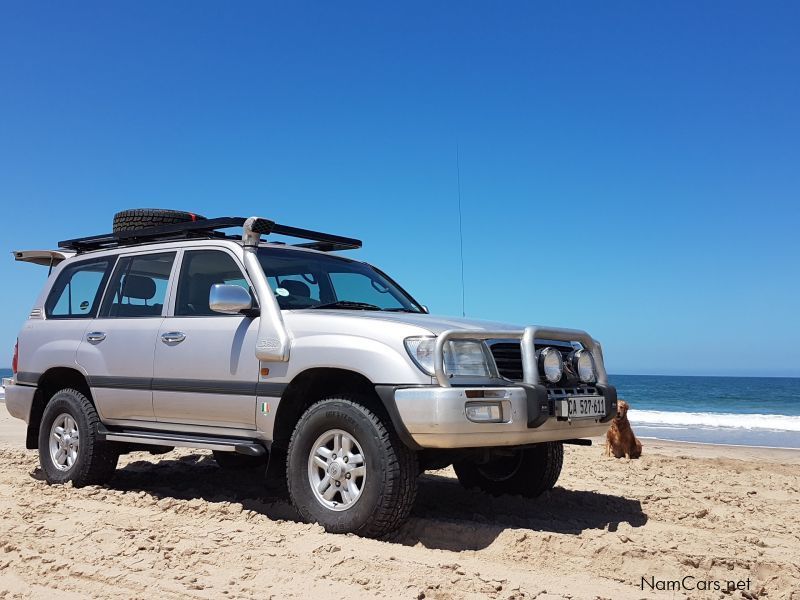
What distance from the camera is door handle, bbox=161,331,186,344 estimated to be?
4.93 meters

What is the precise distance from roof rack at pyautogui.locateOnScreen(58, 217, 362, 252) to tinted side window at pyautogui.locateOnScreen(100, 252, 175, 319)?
20cm

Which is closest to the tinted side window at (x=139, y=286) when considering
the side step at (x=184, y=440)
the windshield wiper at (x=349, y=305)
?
the side step at (x=184, y=440)

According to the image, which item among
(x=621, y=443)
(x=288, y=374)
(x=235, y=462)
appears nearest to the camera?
(x=288, y=374)

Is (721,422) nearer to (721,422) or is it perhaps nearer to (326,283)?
(721,422)

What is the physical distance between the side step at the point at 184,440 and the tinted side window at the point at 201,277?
864mm

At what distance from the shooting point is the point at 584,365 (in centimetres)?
455

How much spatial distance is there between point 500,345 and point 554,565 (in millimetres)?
1268

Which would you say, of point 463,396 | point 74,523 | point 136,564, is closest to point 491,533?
point 463,396

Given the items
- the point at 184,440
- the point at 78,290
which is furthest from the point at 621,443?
the point at 78,290

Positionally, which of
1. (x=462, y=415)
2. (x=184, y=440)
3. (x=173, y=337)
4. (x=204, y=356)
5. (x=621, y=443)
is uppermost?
(x=173, y=337)

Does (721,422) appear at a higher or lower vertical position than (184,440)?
lower

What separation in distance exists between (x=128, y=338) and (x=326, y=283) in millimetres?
1559

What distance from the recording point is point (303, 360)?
4262 mm

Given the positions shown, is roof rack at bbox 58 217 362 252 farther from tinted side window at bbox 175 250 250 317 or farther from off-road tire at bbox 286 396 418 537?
off-road tire at bbox 286 396 418 537
